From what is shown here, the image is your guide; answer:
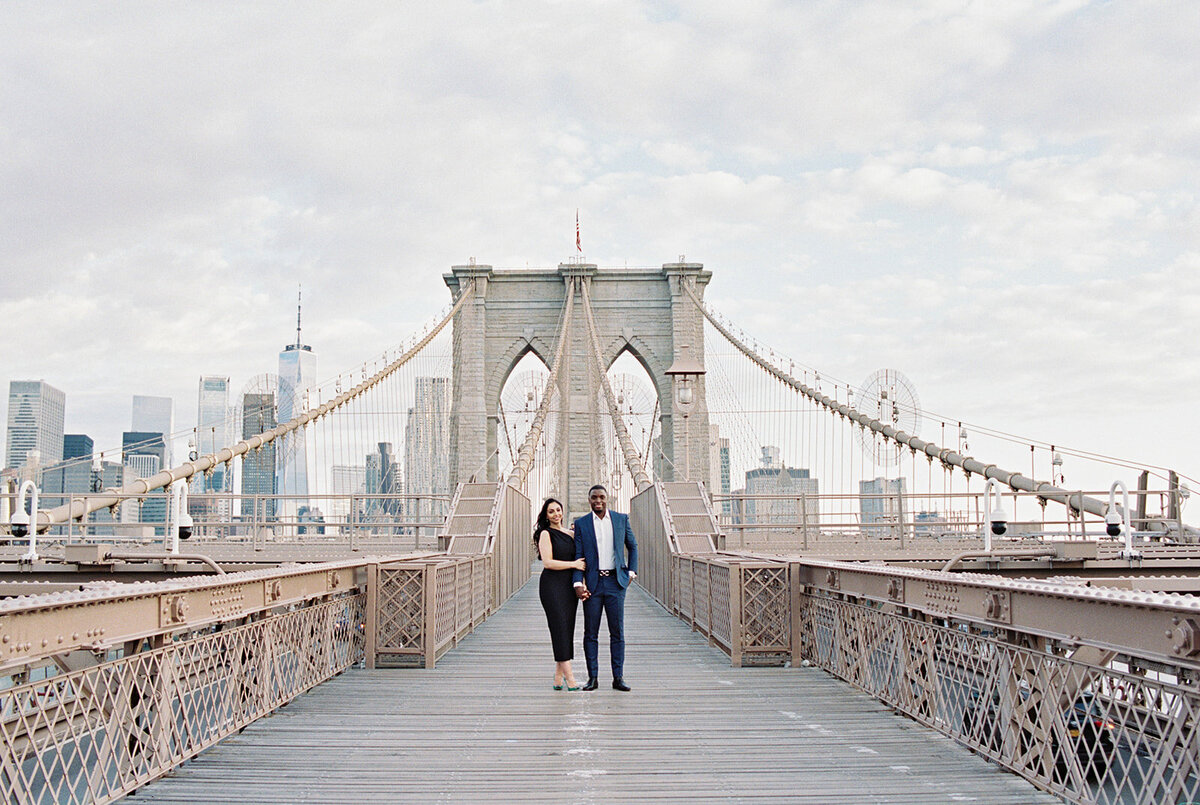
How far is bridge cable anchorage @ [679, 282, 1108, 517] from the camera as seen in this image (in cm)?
1956

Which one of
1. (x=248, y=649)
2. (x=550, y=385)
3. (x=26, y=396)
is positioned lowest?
(x=248, y=649)

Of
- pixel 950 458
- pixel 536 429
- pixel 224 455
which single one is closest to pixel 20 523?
pixel 224 455

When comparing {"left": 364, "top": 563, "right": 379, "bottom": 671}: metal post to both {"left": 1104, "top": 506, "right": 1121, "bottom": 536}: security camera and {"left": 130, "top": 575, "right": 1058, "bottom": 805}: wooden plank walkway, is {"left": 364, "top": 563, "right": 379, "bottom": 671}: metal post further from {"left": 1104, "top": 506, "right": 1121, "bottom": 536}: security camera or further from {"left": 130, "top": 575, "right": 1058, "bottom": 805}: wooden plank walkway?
{"left": 1104, "top": 506, "right": 1121, "bottom": 536}: security camera

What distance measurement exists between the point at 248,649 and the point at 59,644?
2.10 m

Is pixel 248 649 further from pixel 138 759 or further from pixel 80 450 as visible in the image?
pixel 80 450

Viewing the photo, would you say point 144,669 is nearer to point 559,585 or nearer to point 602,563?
point 559,585

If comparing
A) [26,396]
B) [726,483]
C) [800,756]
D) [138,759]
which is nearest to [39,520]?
[138,759]

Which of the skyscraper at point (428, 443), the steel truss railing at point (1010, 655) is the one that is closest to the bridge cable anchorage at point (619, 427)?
the skyscraper at point (428, 443)

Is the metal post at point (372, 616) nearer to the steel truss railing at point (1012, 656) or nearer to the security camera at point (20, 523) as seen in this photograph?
the steel truss railing at point (1012, 656)

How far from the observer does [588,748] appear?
5.19 m

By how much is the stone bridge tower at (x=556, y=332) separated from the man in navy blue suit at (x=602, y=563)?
30437 mm

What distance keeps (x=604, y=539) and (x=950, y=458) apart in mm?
18228

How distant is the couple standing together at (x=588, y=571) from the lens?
7.15 metres

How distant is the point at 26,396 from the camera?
9444 centimetres
